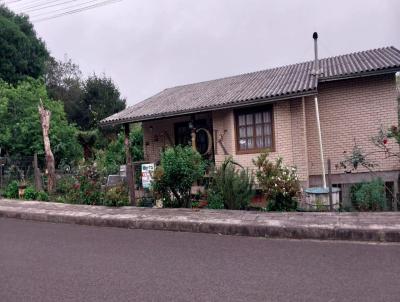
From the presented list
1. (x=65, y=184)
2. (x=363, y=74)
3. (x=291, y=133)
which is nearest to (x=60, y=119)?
(x=65, y=184)

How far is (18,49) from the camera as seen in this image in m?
31.7

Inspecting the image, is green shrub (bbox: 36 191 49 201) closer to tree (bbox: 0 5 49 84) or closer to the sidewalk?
the sidewalk

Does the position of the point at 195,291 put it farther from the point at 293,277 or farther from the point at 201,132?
the point at 201,132

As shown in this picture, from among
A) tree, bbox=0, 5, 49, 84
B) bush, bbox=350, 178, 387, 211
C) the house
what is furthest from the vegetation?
bush, bbox=350, 178, 387, 211

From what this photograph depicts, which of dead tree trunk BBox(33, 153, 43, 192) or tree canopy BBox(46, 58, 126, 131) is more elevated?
tree canopy BBox(46, 58, 126, 131)

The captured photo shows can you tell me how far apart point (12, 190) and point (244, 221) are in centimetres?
965

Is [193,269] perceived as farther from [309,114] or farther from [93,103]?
[93,103]

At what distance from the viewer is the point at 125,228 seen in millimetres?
9703

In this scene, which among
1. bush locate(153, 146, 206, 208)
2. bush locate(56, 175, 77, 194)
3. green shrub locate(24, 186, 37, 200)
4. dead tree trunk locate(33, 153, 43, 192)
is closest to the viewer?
bush locate(153, 146, 206, 208)

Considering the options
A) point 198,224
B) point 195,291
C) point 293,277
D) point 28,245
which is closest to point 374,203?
point 198,224

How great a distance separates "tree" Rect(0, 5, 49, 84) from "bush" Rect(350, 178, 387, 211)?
26545mm

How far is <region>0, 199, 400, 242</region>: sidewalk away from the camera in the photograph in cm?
765

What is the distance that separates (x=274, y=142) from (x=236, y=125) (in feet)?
4.26

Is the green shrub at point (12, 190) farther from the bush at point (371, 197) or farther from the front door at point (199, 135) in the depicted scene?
the bush at point (371, 197)
